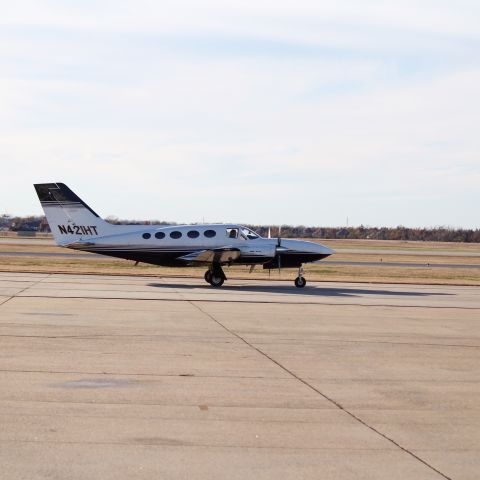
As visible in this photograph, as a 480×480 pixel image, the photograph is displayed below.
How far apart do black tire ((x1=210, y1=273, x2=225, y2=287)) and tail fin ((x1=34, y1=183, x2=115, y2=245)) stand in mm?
4698

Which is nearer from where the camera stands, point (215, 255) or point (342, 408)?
point (342, 408)

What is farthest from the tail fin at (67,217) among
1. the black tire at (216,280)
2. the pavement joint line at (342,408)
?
the pavement joint line at (342,408)

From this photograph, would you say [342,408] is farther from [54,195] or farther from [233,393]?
[54,195]

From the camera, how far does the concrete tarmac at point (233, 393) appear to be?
768 centimetres

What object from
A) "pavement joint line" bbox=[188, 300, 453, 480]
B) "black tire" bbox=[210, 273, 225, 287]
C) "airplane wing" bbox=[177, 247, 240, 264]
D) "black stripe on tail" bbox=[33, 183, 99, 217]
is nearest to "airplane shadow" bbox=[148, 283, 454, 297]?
"black tire" bbox=[210, 273, 225, 287]

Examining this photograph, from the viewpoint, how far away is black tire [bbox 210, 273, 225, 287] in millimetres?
33125

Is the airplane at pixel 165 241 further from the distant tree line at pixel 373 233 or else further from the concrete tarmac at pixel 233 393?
the distant tree line at pixel 373 233

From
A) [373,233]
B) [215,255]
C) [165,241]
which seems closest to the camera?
[215,255]

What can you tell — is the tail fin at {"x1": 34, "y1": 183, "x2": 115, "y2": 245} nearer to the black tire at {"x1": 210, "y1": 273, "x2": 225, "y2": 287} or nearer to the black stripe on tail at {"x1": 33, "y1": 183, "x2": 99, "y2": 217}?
the black stripe on tail at {"x1": 33, "y1": 183, "x2": 99, "y2": 217}

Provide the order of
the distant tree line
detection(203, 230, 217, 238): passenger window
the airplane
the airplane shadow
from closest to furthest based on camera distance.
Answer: the airplane shadow → the airplane → detection(203, 230, 217, 238): passenger window → the distant tree line

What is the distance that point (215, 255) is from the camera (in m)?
32.6

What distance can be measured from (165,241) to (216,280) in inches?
106

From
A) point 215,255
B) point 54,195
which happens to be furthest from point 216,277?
point 54,195

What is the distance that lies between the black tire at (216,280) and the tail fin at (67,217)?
4698mm
